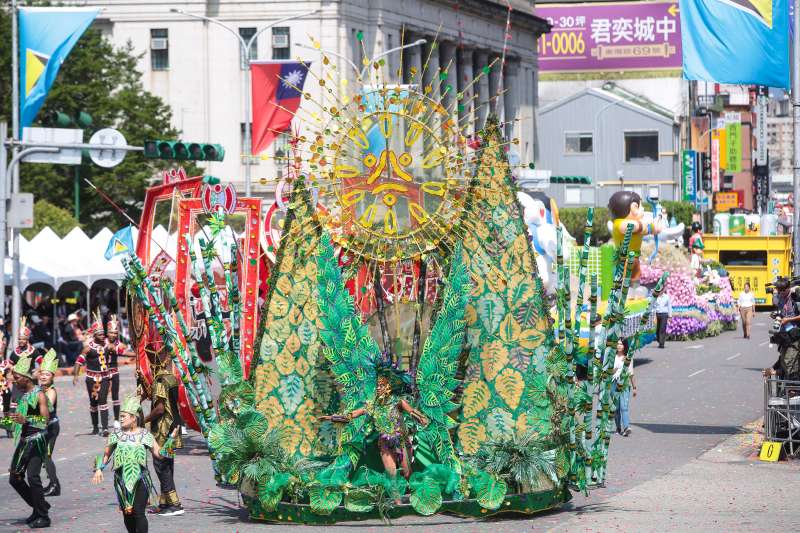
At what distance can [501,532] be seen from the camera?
45.9ft

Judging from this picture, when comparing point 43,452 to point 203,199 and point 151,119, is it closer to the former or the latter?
point 203,199

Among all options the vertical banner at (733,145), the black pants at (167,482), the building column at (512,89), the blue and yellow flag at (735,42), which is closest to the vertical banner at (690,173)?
the building column at (512,89)

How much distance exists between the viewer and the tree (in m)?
53.5

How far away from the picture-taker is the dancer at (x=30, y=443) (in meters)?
14.8

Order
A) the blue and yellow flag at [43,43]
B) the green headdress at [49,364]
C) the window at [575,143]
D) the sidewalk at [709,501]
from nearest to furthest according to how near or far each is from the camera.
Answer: the sidewalk at [709,501]
the green headdress at [49,364]
the blue and yellow flag at [43,43]
the window at [575,143]

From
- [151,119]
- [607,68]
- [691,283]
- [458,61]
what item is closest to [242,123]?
[151,119]

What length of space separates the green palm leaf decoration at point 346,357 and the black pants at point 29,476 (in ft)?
8.99

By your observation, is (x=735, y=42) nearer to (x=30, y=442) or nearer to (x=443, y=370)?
(x=443, y=370)

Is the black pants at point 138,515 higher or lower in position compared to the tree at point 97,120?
lower

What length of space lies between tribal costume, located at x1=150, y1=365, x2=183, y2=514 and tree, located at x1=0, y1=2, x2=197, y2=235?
1431 inches

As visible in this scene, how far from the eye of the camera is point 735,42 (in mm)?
20312

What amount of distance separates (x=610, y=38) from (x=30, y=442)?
3687 inches

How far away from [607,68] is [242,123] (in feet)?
143

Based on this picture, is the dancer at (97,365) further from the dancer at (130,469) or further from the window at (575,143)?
the window at (575,143)
